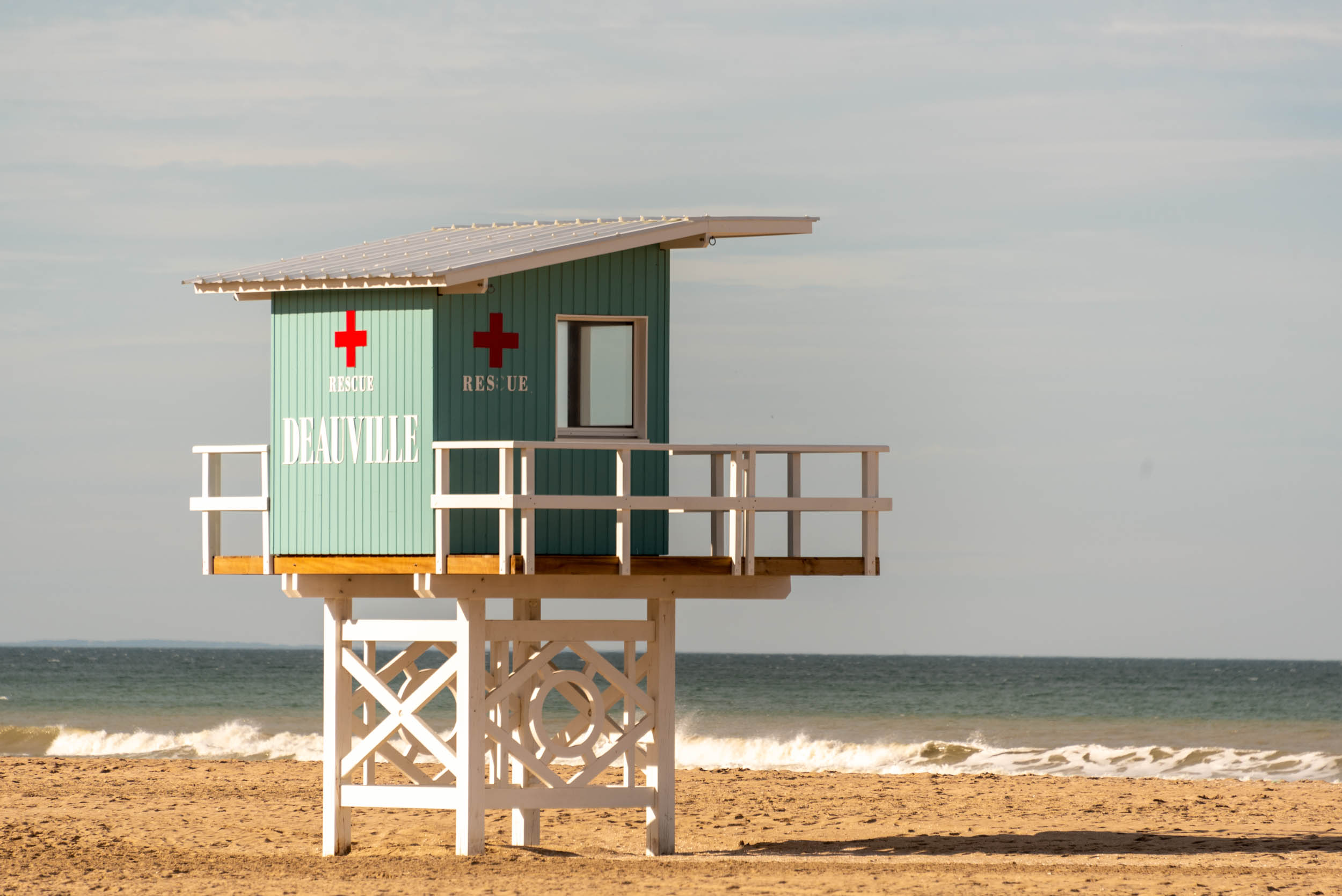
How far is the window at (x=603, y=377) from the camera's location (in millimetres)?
16859

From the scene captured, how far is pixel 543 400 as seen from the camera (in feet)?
53.9

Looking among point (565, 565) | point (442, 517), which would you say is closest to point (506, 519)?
point (442, 517)

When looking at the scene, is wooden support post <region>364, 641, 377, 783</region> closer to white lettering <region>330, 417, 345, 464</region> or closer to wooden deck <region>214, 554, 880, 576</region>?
wooden deck <region>214, 554, 880, 576</region>

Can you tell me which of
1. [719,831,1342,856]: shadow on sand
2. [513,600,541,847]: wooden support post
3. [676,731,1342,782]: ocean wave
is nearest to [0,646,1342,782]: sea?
[676,731,1342,782]: ocean wave

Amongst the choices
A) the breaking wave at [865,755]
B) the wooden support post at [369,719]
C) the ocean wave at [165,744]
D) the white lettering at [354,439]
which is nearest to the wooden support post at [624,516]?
the white lettering at [354,439]

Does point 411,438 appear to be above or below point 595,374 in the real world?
below

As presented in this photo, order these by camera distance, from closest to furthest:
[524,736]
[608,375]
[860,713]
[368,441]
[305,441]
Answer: [368,441] → [305,441] → [608,375] → [524,736] → [860,713]

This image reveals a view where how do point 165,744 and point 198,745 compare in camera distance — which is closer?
point 198,745

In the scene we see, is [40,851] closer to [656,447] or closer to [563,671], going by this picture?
[563,671]

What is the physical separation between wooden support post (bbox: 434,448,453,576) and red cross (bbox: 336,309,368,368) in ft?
4.78

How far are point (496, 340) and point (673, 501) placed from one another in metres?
2.17

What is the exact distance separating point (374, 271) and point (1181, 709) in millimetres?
50001

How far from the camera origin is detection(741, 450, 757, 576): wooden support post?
16.2 m

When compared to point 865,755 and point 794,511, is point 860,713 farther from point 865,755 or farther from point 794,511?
point 794,511
